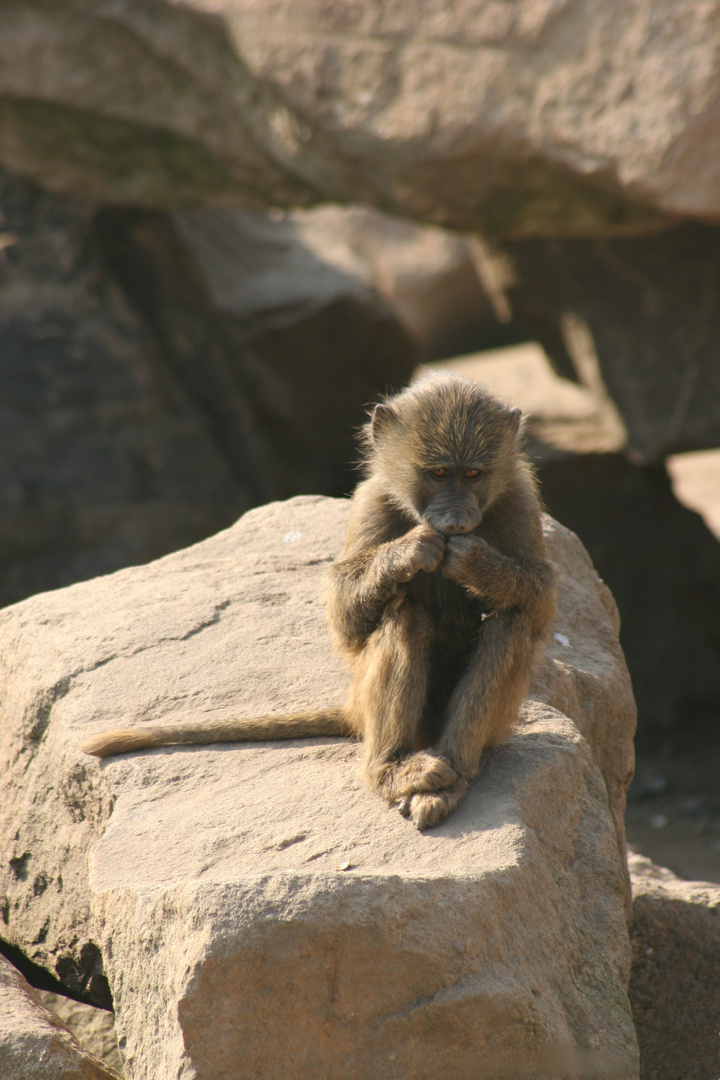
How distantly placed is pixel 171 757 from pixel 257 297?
7.68m

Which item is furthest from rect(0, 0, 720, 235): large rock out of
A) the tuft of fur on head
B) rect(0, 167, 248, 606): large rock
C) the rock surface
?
the tuft of fur on head

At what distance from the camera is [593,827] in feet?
12.5

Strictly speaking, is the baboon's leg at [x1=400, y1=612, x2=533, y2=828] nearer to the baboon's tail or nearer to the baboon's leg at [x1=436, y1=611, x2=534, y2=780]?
Result: the baboon's leg at [x1=436, y1=611, x2=534, y2=780]

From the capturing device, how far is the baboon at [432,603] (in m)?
3.68

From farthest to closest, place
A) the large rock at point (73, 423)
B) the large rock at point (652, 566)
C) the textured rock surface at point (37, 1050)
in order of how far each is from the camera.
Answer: the large rock at point (652, 566)
the large rock at point (73, 423)
the textured rock surface at point (37, 1050)

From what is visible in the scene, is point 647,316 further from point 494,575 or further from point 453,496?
point 494,575

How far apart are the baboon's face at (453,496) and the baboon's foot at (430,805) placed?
2.68 feet

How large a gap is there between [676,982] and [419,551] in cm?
238

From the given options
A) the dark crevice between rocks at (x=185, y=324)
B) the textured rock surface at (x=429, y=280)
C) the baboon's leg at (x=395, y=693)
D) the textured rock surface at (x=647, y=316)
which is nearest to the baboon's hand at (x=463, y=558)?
the baboon's leg at (x=395, y=693)

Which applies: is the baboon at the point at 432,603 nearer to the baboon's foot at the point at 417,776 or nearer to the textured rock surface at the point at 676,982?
the baboon's foot at the point at 417,776

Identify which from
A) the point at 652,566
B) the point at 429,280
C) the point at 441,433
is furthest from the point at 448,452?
the point at 429,280

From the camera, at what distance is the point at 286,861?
325 centimetres

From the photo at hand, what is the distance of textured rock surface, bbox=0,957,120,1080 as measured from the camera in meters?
3.26

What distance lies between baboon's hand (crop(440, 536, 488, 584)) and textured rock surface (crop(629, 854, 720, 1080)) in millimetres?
2103
